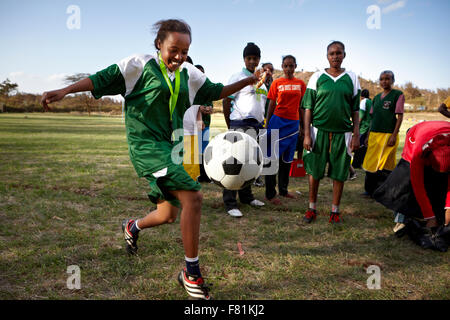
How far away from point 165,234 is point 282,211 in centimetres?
180

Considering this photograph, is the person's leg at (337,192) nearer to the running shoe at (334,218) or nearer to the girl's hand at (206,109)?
the running shoe at (334,218)

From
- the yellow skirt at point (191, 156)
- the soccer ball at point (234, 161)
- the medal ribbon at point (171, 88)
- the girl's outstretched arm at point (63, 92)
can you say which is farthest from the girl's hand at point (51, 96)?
the yellow skirt at point (191, 156)

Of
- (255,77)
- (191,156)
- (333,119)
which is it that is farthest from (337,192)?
(191,156)

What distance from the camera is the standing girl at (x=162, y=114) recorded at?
228cm

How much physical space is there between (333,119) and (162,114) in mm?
2330

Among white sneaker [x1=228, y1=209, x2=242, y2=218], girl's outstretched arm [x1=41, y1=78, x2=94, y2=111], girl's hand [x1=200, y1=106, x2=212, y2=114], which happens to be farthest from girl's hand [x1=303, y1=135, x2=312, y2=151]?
girl's outstretched arm [x1=41, y1=78, x2=94, y2=111]

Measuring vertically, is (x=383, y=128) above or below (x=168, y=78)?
below

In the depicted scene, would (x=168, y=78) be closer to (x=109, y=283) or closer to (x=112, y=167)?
(x=109, y=283)

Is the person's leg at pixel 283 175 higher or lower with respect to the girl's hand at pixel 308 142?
lower

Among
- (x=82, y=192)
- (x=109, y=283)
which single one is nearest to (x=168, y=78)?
(x=109, y=283)

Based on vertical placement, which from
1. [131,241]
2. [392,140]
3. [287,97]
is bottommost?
[131,241]

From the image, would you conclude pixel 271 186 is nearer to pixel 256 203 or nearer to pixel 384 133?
pixel 256 203

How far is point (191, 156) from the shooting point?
438cm

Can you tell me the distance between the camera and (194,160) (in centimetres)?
441
